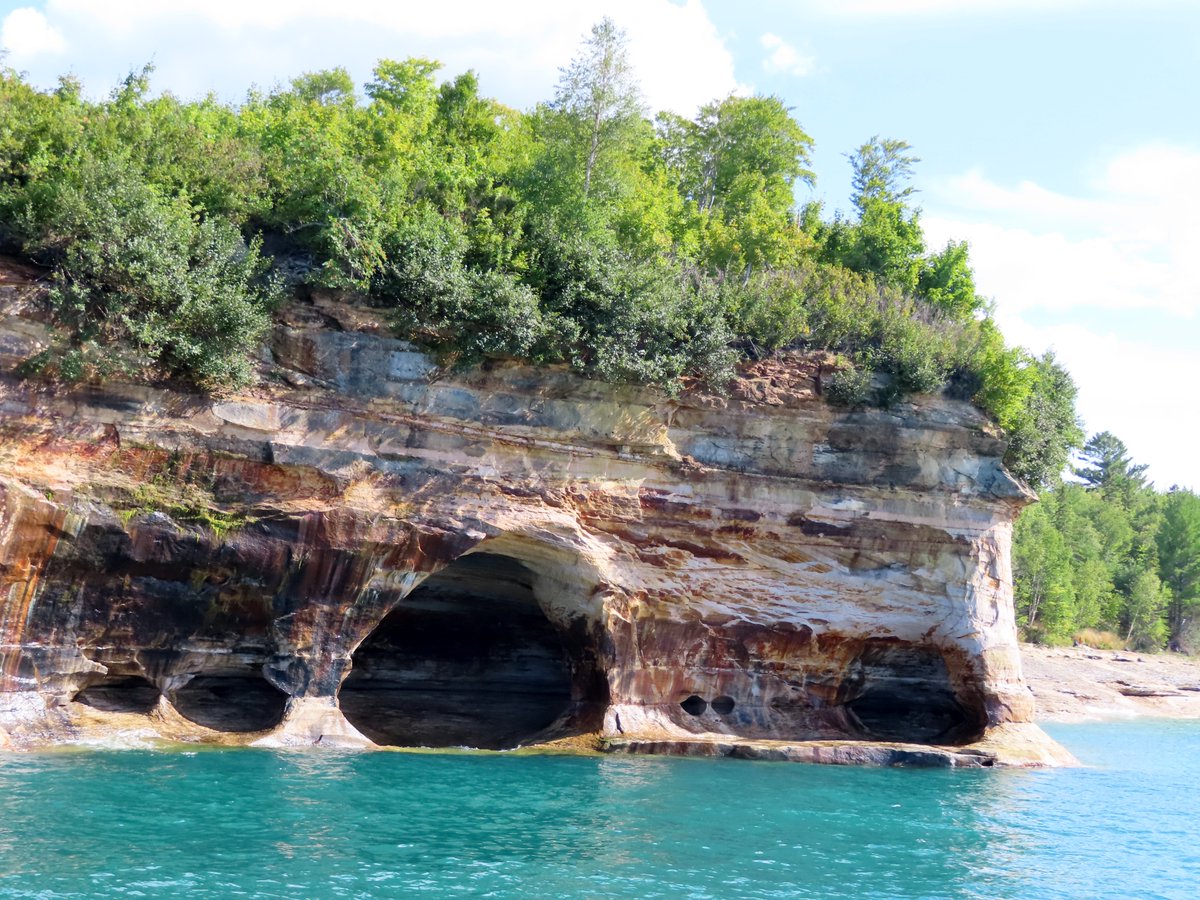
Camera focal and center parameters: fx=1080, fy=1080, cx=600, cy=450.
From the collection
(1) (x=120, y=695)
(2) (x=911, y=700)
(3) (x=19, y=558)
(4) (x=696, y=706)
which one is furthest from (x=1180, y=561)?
(3) (x=19, y=558)

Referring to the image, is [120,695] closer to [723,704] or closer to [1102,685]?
[723,704]

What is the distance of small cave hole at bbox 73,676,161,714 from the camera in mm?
20250

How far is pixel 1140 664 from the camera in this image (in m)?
54.5

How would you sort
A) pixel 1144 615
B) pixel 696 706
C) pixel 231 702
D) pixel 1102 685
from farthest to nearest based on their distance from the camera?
pixel 1144 615, pixel 1102 685, pixel 696 706, pixel 231 702

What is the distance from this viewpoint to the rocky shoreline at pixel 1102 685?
140 ft

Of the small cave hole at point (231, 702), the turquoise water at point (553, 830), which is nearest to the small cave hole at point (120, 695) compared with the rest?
the small cave hole at point (231, 702)

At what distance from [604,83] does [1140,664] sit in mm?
42758

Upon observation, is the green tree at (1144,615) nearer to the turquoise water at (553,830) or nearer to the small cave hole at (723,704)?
the turquoise water at (553,830)

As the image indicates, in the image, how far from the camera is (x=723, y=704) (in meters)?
24.9

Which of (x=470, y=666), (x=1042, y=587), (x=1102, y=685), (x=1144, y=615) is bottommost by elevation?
(x=470, y=666)

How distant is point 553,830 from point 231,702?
403 inches

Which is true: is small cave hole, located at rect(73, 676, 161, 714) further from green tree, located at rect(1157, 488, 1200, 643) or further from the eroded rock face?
green tree, located at rect(1157, 488, 1200, 643)

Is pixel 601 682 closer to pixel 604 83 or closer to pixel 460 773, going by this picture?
pixel 460 773

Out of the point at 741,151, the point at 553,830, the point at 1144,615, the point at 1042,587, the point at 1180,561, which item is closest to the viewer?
the point at 553,830
